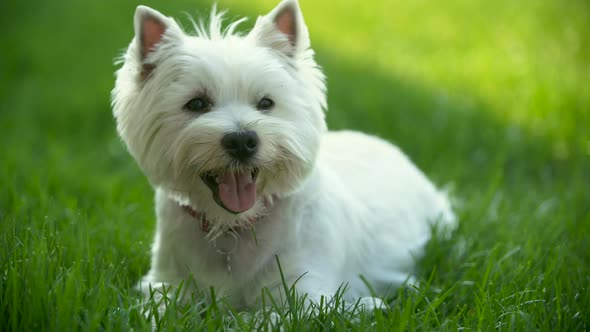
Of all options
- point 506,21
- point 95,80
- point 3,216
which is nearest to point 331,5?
point 506,21

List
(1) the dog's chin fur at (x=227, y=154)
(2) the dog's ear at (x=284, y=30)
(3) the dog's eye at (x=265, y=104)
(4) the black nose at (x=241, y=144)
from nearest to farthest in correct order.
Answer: (4) the black nose at (x=241, y=144)
(1) the dog's chin fur at (x=227, y=154)
(3) the dog's eye at (x=265, y=104)
(2) the dog's ear at (x=284, y=30)

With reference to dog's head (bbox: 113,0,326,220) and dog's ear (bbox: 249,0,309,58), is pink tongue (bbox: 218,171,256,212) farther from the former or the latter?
dog's ear (bbox: 249,0,309,58)

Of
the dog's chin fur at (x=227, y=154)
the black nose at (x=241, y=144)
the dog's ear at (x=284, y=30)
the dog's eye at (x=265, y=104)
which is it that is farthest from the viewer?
the dog's ear at (x=284, y=30)

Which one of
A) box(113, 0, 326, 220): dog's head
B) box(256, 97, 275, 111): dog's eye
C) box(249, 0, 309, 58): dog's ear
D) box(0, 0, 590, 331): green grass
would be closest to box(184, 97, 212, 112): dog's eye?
box(113, 0, 326, 220): dog's head

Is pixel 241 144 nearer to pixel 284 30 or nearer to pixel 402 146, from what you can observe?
pixel 284 30

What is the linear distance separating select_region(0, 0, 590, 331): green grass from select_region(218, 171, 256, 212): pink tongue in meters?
0.52

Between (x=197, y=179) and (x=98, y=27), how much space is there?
8.74m

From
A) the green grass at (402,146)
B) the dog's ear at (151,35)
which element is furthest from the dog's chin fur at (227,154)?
the green grass at (402,146)

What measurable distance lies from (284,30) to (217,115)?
2.33 ft

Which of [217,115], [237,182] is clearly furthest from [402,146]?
[217,115]

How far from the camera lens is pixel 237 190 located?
3.46 m

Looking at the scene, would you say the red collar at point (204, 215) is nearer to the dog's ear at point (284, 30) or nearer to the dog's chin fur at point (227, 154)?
the dog's chin fur at point (227, 154)

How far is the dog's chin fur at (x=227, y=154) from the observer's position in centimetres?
340

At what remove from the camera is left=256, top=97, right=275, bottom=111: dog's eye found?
11.6 feet
